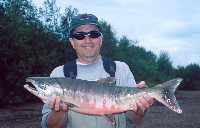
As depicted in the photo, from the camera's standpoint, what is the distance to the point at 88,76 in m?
6.14

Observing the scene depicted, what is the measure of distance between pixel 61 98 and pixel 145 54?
102933 millimetres

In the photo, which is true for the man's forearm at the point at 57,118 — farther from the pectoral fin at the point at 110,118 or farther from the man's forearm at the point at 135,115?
the man's forearm at the point at 135,115

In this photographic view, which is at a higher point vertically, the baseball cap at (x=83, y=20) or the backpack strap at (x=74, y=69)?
the baseball cap at (x=83, y=20)

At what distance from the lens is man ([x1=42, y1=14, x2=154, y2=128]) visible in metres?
5.84

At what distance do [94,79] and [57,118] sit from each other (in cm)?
104

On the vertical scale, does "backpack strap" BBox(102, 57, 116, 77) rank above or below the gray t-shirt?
above

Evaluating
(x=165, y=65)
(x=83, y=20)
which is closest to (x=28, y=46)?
(x=83, y=20)

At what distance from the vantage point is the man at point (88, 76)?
584 centimetres

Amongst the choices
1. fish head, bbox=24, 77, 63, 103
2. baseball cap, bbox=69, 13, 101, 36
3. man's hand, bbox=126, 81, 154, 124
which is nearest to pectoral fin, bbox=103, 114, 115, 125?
man's hand, bbox=126, 81, 154, 124

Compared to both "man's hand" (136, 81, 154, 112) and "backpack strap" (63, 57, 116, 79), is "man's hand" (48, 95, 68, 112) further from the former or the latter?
"man's hand" (136, 81, 154, 112)

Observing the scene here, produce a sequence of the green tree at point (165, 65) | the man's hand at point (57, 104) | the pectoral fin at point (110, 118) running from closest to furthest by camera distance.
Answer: the pectoral fin at point (110, 118)
the man's hand at point (57, 104)
the green tree at point (165, 65)

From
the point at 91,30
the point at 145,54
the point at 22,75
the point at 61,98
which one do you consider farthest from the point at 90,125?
the point at 145,54

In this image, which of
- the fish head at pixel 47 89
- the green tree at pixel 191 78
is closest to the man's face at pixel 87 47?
the fish head at pixel 47 89

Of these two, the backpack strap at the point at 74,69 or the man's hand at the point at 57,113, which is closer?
the man's hand at the point at 57,113
